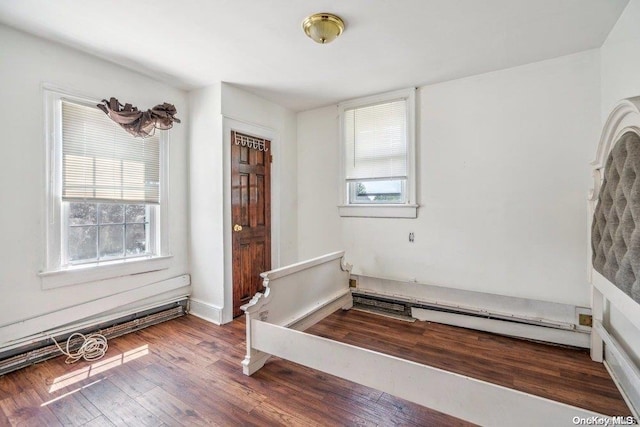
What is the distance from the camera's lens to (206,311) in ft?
10.7

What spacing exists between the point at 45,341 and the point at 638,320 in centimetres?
387

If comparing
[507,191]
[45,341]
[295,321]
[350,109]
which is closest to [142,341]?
[45,341]

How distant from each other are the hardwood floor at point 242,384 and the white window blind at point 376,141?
1792 millimetres

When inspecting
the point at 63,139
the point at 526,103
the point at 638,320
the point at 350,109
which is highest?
the point at 350,109

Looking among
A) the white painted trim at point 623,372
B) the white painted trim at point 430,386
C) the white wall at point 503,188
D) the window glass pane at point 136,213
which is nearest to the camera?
the white painted trim at point 430,386

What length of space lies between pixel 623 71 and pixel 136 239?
4204 mm

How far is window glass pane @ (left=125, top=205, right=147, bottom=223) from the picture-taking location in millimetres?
2973

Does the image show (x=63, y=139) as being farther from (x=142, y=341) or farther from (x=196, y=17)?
(x=142, y=341)

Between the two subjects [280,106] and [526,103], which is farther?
[280,106]

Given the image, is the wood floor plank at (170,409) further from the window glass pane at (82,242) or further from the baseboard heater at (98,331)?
the window glass pane at (82,242)

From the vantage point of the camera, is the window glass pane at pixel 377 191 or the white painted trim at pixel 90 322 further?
the window glass pane at pixel 377 191

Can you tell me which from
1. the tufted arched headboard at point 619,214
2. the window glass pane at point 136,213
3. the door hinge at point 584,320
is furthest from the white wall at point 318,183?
the tufted arched headboard at point 619,214

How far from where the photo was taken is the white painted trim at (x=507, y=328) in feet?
8.45

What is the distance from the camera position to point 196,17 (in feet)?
6.72
